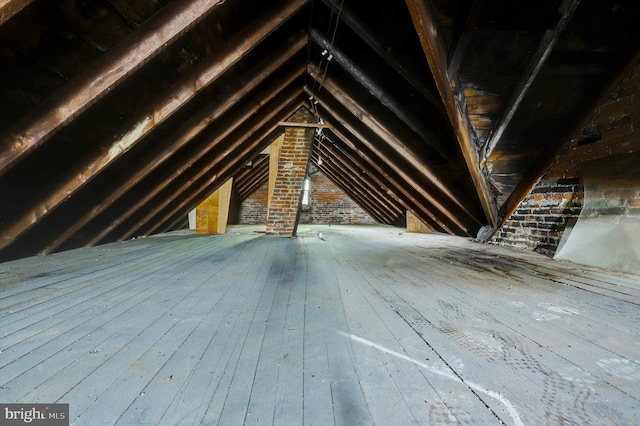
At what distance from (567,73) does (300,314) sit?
2873mm

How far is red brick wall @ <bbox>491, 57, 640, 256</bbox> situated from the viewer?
2.27 meters

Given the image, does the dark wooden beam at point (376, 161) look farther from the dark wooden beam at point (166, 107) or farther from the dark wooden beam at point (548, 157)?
the dark wooden beam at point (166, 107)

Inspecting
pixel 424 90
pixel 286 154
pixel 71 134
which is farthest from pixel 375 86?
pixel 71 134

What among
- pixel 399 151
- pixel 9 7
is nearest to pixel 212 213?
pixel 399 151

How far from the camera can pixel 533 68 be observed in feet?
7.26

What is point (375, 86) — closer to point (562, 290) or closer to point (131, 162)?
point (562, 290)

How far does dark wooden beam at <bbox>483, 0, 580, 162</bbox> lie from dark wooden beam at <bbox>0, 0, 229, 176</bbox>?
228 centimetres

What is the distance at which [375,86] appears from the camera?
284cm

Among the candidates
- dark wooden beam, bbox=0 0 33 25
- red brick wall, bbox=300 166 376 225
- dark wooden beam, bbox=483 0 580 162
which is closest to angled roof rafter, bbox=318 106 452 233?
dark wooden beam, bbox=483 0 580 162

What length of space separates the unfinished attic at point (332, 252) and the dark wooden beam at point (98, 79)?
0.5 inches

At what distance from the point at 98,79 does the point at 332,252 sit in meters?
2.39

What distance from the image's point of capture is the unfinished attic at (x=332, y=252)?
77 cm

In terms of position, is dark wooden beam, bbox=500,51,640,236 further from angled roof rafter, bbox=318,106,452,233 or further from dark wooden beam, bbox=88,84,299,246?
dark wooden beam, bbox=88,84,299,246

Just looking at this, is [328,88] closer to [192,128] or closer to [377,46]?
[377,46]
